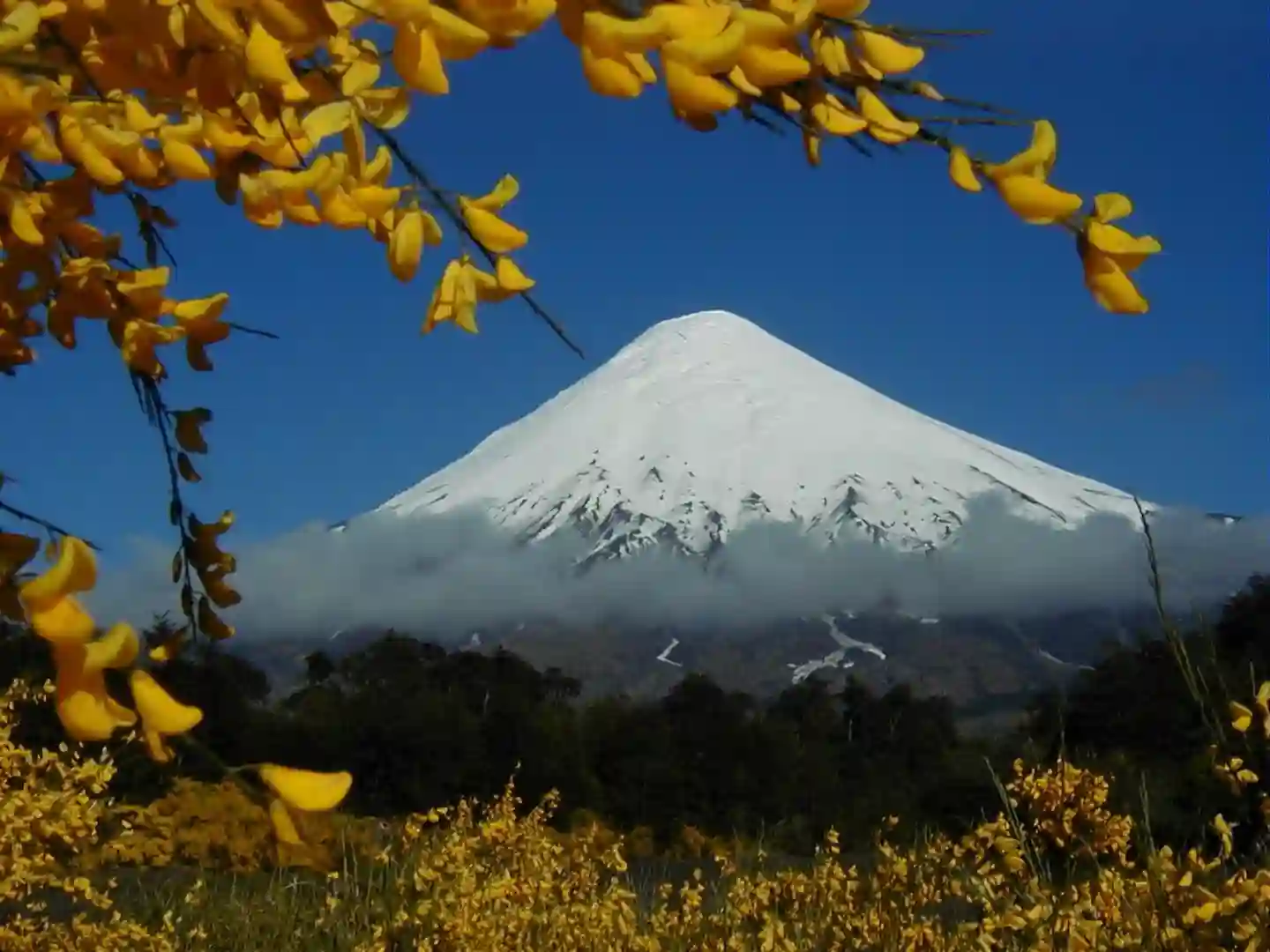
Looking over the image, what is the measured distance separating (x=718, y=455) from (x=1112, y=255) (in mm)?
80421

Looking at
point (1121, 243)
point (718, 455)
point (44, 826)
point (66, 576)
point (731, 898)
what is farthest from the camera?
point (718, 455)

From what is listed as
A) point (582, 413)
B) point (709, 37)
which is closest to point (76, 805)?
point (709, 37)

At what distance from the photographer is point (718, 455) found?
80.9 meters

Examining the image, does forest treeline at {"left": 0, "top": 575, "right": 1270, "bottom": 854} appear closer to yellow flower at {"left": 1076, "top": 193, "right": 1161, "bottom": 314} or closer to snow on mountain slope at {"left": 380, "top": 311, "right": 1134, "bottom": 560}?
yellow flower at {"left": 1076, "top": 193, "right": 1161, "bottom": 314}

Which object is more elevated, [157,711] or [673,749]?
[157,711]

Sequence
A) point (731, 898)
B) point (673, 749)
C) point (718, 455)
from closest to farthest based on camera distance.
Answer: point (731, 898)
point (673, 749)
point (718, 455)

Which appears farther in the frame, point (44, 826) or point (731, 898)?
point (731, 898)

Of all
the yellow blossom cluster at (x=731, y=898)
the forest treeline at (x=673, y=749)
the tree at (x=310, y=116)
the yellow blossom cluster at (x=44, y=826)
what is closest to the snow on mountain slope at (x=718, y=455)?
the forest treeline at (x=673, y=749)

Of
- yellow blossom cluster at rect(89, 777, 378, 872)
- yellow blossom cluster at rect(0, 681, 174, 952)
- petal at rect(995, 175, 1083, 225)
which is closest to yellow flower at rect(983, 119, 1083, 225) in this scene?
petal at rect(995, 175, 1083, 225)

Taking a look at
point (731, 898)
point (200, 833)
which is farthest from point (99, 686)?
point (200, 833)

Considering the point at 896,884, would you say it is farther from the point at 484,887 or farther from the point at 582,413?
the point at 582,413

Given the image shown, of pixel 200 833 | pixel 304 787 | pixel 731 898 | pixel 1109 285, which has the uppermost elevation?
pixel 1109 285

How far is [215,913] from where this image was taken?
357cm

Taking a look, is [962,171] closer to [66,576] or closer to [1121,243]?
[1121,243]
